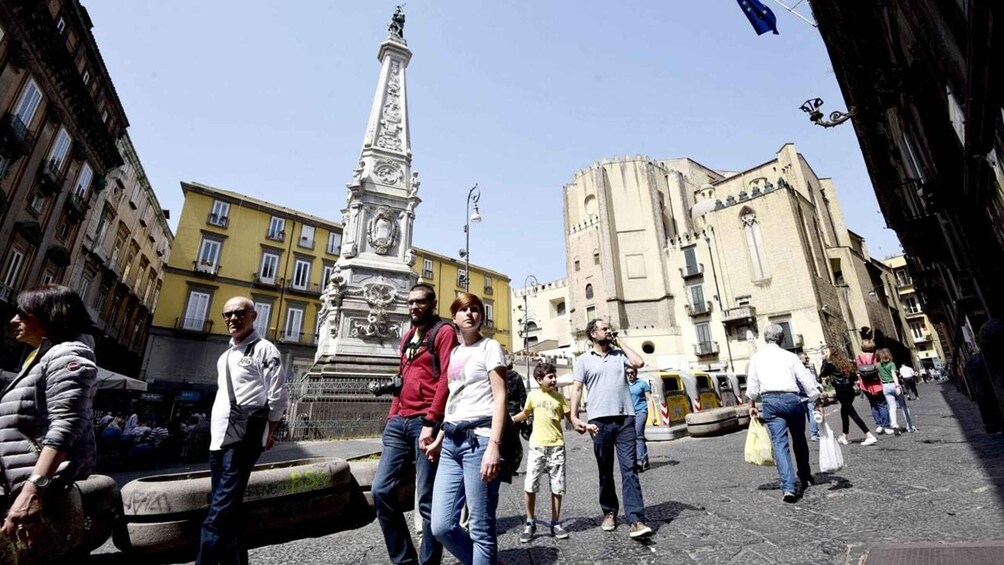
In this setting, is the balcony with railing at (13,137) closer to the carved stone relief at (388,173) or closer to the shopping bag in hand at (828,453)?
the carved stone relief at (388,173)

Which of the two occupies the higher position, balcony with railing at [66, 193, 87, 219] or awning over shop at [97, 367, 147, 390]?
balcony with railing at [66, 193, 87, 219]

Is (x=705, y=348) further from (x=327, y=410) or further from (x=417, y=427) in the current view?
(x=417, y=427)

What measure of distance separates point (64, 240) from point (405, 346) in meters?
22.2

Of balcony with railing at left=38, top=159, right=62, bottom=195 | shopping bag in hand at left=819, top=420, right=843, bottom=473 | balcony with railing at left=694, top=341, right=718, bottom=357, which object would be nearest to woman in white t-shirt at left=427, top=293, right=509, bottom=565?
shopping bag in hand at left=819, top=420, right=843, bottom=473

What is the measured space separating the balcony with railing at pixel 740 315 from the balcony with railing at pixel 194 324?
34214 millimetres

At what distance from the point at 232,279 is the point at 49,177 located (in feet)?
38.4

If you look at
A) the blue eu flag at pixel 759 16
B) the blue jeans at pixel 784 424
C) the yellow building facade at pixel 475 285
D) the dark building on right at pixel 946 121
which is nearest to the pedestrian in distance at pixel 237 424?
the blue jeans at pixel 784 424

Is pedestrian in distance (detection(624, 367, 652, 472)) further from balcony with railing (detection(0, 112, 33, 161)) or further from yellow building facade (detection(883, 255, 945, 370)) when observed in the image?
yellow building facade (detection(883, 255, 945, 370))

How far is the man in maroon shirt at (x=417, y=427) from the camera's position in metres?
2.38

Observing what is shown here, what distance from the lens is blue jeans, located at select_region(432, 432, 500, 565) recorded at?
2057 millimetres

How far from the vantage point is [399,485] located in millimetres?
2551

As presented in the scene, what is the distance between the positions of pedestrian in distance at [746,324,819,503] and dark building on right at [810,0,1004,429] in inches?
96.9

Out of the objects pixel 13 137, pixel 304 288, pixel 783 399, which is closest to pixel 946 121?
pixel 783 399

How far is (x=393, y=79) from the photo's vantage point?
53.5 feet
